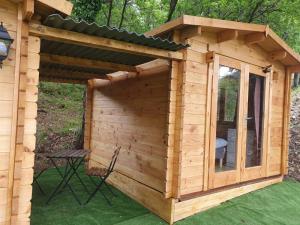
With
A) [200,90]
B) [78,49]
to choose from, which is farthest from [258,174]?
[78,49]

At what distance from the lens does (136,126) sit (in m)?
5.35

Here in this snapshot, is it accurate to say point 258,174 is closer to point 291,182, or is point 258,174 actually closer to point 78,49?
point 291,182

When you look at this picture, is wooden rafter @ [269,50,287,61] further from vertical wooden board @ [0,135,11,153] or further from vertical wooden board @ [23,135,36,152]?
vertical wooden board @ [0,135,11,153]

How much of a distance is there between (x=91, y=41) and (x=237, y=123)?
3.10 metres

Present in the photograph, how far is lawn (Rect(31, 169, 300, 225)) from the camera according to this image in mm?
4207

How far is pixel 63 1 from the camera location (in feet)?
9.72

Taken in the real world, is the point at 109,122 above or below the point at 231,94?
below

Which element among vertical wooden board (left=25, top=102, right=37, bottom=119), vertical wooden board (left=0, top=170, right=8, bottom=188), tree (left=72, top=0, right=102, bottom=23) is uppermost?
tree (left=72, top=0, right=102, bottom=23)

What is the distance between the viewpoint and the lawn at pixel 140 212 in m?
4.21

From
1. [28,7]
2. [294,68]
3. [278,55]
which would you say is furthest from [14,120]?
[294,68]

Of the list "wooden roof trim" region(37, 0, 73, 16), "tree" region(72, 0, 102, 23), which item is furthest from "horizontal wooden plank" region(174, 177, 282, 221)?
"tree" region(72, 0, 102, 23)

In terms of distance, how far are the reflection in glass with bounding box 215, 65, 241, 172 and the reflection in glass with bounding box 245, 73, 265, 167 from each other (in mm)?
464

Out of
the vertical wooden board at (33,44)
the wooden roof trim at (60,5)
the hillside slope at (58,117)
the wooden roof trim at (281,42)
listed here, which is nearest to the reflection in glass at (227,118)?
the wooden roof trim at (281,42)

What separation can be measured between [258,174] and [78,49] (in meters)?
4.26
